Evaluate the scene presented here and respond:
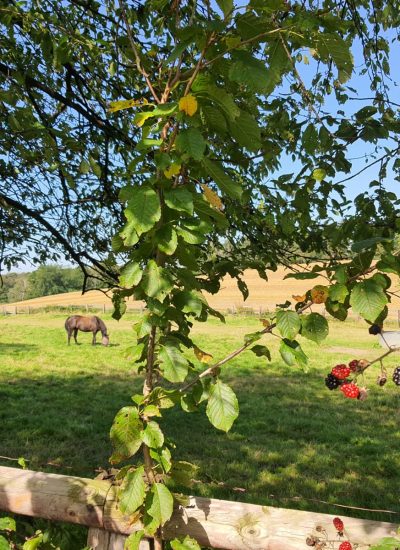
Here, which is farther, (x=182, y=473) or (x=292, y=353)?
(x=182, y=473)

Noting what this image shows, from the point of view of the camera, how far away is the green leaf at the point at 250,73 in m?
1.27

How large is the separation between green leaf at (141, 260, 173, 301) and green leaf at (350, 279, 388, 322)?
1.97 feet

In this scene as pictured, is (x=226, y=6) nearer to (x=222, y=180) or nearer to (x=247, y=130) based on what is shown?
(x=247, y=130)

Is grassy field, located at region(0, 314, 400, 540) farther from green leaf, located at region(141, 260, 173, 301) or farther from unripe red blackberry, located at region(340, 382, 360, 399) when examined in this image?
unripe red blackberry, located at region(340, 382, 360, 399)

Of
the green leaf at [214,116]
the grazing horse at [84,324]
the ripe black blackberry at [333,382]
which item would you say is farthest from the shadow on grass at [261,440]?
the grazing horse at [84,324]

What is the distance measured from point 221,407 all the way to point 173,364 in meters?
0.22

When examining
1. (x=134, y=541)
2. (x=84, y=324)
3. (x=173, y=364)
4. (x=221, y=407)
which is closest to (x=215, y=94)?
(x=173, y=364)

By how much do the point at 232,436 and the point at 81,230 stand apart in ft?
12.4

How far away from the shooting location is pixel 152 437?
159cm

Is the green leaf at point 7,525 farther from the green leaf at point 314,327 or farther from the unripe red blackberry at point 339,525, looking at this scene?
the green leaf at point 314,327

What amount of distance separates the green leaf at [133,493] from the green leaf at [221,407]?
38 cm

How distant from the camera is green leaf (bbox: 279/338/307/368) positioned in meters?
1.55

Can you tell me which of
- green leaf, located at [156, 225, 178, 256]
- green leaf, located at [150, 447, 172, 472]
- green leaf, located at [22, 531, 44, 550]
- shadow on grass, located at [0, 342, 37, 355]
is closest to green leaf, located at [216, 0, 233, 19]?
green leaf, located at [156, 225, 178, 256]

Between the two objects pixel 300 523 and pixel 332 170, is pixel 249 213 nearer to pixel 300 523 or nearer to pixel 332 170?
pixel 332 170
